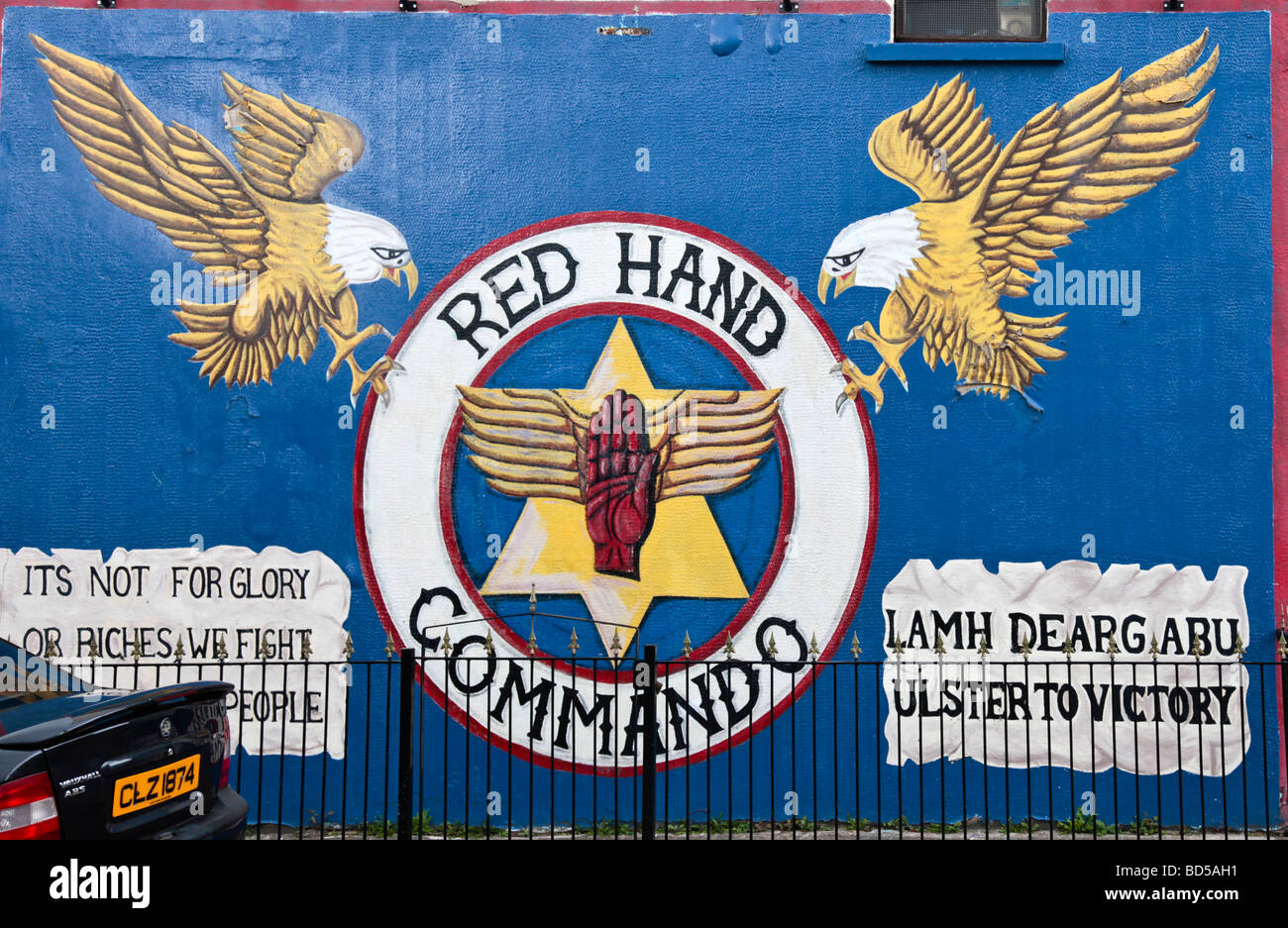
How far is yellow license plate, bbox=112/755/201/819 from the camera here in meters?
4.39

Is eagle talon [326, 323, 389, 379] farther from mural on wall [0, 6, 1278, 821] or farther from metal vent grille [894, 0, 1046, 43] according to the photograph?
metal vent grille [894, 0, 1046, 43]

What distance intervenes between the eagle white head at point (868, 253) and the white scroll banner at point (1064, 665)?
75.8 inches

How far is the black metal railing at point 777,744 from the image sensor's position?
700 cm

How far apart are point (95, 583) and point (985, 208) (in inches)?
250

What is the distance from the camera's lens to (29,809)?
4.09 m

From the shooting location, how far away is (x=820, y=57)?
737 cm

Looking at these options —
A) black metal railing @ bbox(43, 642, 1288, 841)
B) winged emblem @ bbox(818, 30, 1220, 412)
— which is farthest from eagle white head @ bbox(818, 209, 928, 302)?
black metal railing @ bbox(43, 642, 1288, 841)

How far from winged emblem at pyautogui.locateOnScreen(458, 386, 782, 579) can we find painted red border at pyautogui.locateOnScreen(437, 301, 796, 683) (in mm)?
141

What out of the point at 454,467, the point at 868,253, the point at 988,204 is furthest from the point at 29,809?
the point at 988,204

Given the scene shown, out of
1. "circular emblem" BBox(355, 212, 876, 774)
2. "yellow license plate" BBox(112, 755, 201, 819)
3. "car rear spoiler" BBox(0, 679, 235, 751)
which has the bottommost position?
"yellow license plate" BBox(112, 755, 201, 819)

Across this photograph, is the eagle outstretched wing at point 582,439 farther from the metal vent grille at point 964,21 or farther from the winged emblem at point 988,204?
the metal vent grille at point 964,21

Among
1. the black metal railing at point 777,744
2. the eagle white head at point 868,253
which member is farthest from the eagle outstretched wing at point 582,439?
the black metal railing at point 777,744

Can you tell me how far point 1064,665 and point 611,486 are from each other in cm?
313
